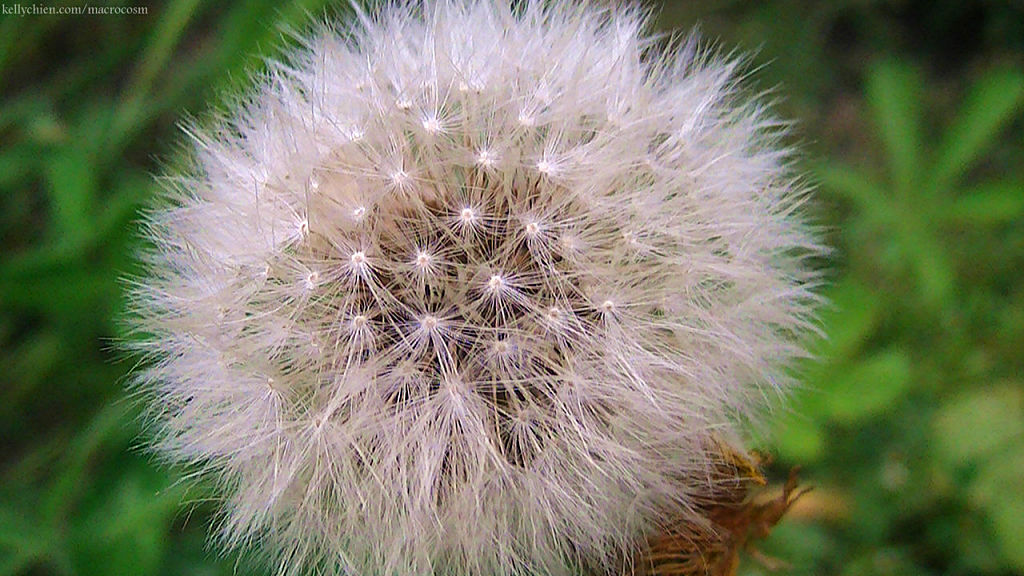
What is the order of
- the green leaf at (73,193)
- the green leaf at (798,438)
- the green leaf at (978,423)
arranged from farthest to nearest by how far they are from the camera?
the green leaf at (978,423), the green leaf at (73,193), the green leaf at (798,438)

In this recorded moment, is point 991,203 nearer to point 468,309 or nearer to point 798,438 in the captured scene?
point 798,438

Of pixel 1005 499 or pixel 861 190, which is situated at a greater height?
pixel 861 190

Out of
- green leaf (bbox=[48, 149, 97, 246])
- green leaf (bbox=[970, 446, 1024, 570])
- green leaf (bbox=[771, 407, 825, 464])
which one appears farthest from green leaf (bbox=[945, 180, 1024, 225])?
green leaf (bbox=[48, 149, 97, 246])

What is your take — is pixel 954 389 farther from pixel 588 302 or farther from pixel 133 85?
pixel 133 85

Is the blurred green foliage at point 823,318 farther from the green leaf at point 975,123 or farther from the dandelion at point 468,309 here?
the dandelion at point 468,309

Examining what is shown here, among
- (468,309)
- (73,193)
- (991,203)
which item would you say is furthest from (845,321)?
(73,193)

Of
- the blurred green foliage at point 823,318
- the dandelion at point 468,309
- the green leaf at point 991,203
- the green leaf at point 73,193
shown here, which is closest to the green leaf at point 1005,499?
the blurred green foliage at point 823,318
